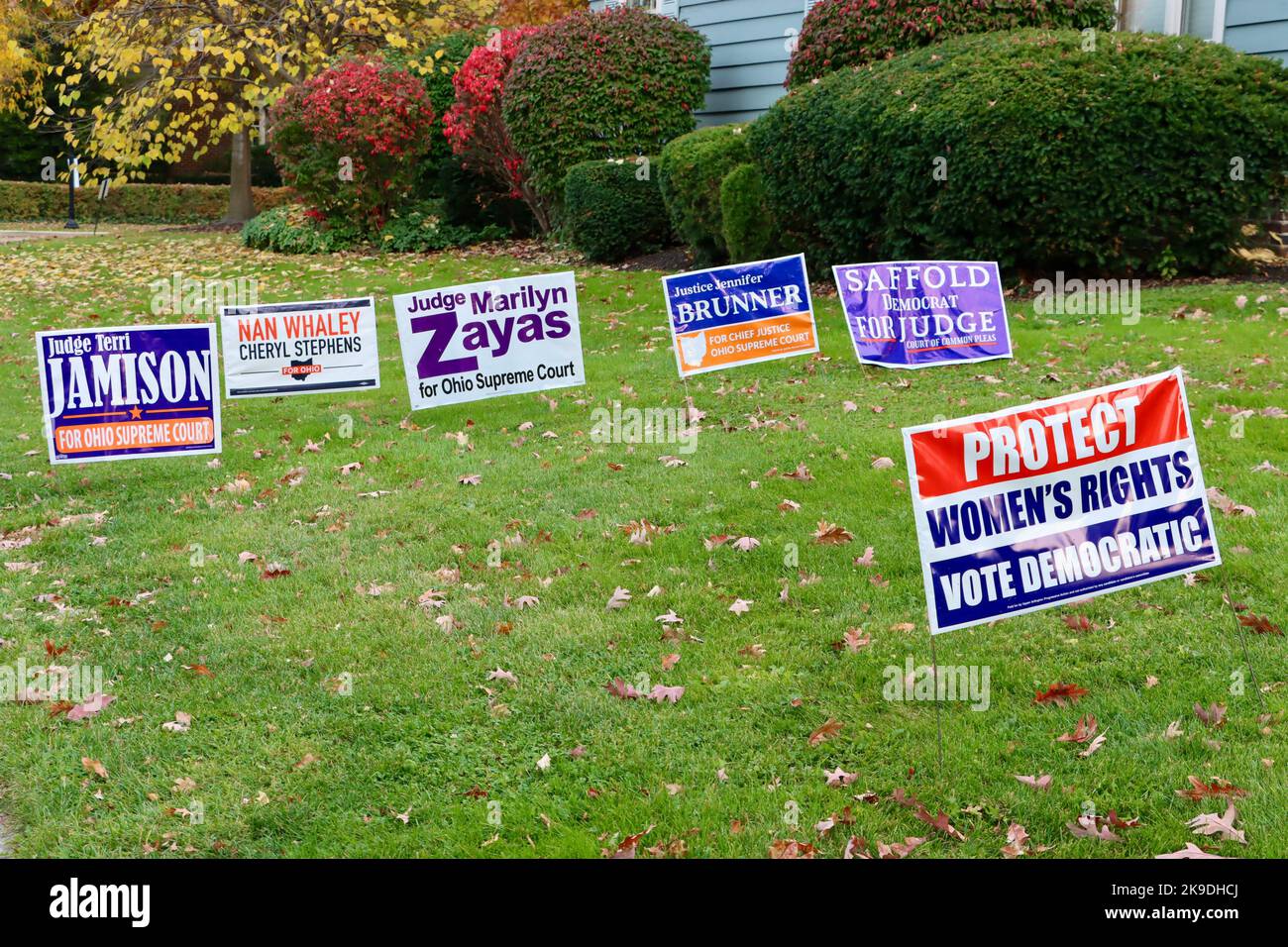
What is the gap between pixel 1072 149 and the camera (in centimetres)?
1209

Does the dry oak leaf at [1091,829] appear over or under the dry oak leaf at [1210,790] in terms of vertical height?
under

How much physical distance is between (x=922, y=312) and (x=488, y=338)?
3730 mm

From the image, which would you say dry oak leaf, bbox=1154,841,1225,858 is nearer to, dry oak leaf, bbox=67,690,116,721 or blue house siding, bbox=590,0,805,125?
Result: dry oak leaf, bbox=67,690,116,721

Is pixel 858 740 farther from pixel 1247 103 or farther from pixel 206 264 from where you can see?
pixel 206 264

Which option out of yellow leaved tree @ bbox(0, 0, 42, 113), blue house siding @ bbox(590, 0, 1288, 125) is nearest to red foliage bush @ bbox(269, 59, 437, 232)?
blue house siding @ bbox(590, 0, 1288, 125)

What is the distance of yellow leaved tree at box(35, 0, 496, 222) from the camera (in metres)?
20.5

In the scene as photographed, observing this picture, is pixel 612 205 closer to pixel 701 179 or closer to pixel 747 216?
pixel 701 179

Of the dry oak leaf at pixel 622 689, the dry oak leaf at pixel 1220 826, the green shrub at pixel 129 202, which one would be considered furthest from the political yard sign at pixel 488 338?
the green shrub at pixel 129 202

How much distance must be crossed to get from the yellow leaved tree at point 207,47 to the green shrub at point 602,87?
381cm

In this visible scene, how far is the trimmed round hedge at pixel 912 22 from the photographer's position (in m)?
14.5

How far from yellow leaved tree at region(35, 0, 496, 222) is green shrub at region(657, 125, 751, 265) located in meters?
7.55

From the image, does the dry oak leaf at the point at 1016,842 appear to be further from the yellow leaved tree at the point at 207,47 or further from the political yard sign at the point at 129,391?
the yellow leaved tree at the point at 207,47

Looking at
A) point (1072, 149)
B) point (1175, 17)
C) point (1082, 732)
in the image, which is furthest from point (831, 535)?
point (1175, 17)
